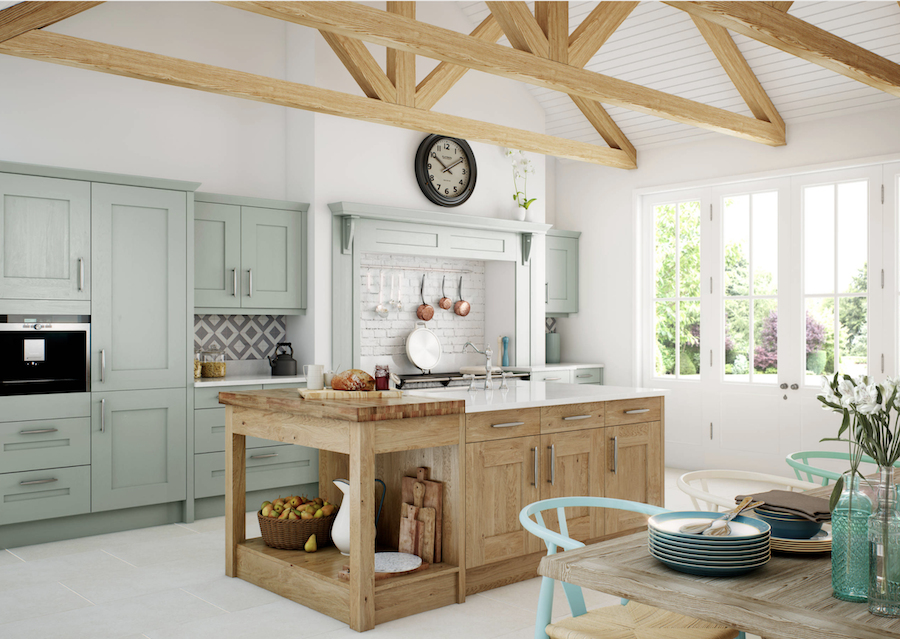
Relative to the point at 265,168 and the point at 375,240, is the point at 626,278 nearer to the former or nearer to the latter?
the point at 375,240

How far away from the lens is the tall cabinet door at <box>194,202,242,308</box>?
5348 mm

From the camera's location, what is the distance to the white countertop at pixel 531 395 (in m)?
3.81

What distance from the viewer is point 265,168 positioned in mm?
6094

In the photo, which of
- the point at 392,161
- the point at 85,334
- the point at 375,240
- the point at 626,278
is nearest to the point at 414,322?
the point at 375,240

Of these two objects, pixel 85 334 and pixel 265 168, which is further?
pixel 265 168

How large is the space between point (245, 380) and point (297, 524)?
1718 millimetres

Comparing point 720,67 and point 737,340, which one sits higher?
point 720,67

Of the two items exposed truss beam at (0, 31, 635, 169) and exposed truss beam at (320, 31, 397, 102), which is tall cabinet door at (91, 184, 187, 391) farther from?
exposed truss beam at (320, 31, 397, 102)

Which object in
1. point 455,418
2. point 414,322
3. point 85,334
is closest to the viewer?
point 455,418

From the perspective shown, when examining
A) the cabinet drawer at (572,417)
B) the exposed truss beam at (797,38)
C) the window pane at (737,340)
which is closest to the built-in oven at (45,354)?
the cabinet drawer at (572,417)

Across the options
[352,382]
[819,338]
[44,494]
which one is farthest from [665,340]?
[44,494]

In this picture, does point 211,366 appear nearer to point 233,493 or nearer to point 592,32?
point 233,493

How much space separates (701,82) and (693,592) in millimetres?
5552

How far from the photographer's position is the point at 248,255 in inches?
220
